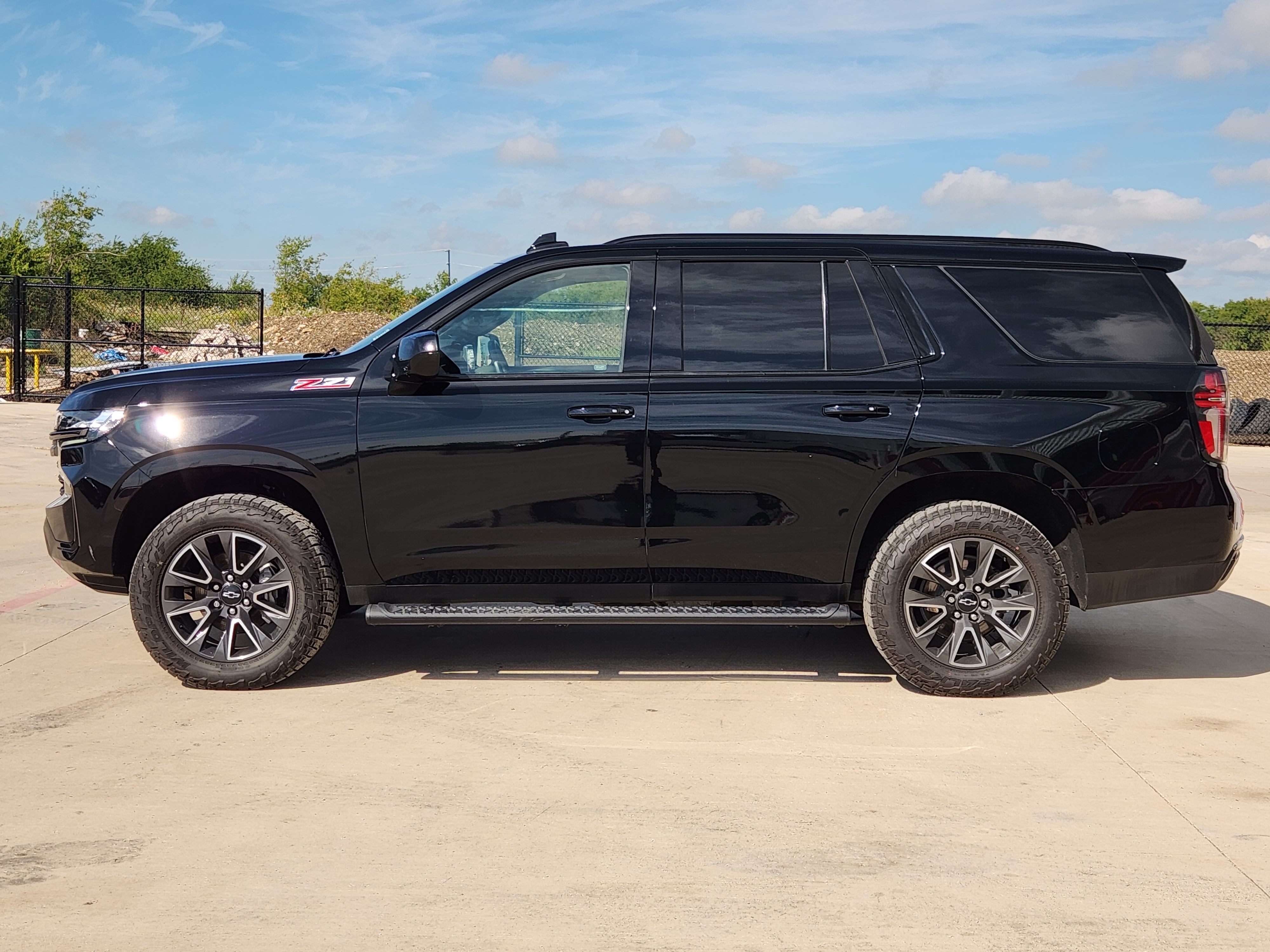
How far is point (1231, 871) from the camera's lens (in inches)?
134

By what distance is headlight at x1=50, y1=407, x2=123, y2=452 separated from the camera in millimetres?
5195

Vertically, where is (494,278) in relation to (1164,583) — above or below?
above

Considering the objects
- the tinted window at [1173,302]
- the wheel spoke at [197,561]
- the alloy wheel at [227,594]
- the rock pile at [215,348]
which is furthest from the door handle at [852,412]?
the rock pile at [215,348]

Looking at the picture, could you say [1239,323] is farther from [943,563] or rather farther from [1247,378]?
[943,563]

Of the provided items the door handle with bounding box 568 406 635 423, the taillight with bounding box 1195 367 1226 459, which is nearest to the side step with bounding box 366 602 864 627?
the door handle with bounding box 568 406 635 423

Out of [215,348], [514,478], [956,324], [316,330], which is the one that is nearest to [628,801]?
[514,478]

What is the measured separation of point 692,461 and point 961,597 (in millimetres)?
1312

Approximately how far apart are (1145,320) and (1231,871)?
2705 millimetres

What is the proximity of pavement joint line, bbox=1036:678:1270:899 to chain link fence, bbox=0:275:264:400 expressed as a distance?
16.8 metres

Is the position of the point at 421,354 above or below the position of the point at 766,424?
above

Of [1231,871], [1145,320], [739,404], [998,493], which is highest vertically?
[1145,320]

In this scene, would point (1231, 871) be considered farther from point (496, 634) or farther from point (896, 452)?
point (496, 634)

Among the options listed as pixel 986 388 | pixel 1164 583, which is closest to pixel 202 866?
pixel 986 388

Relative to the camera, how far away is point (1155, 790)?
4.07 meters
